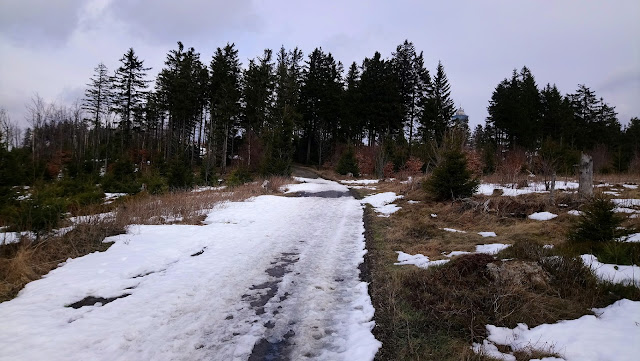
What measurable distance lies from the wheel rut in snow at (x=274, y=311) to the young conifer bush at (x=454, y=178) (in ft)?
28.0

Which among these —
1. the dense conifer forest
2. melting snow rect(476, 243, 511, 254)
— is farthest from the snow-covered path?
the dense conifer forest

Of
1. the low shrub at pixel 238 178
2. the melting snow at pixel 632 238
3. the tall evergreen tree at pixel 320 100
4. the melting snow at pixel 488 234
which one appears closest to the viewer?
the melting snow at pixel 632 238

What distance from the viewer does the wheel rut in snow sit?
3.59m

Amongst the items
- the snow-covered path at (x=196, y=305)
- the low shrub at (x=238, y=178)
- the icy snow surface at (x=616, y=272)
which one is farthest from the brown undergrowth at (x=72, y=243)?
the low shrub at (x=238, y=178)

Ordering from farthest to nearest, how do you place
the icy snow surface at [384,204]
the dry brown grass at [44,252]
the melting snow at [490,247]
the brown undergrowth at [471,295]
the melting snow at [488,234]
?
the icy snow surface at [384,204]
the melting snow at [488,234]
the melting snow at [490,247]
the dry brown grass at [44,252]
the brown undergrowth at [471,295]

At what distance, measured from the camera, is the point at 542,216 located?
376 inches

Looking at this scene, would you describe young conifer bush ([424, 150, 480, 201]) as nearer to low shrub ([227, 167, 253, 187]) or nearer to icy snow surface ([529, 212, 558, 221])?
icy snow surface ([529, 212, 558, 221])

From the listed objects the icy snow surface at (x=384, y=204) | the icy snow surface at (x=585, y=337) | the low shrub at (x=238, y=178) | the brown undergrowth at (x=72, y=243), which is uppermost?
the low shrub at (x=238, y=178)

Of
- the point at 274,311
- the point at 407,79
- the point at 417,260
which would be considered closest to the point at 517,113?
the point at 407,79

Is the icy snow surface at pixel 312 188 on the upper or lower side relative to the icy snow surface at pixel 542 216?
upper

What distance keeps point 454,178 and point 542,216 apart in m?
4.00

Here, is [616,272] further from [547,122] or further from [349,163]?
[547,122]

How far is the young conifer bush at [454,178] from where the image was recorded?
43.0ft

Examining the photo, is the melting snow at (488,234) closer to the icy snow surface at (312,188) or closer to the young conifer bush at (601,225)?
the young conifer bush at (601,225)
